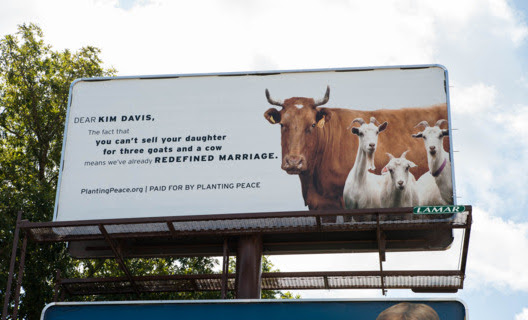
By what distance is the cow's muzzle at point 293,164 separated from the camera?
12.6 metres

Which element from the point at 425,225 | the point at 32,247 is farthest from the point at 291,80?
the point at 32,247

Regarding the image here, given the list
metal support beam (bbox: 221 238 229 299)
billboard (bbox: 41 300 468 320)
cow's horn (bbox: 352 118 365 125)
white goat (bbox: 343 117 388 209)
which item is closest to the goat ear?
white goat (bbox: 343 117 388 209)

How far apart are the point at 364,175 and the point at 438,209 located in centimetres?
154

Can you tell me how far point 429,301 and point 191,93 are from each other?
654 centimetres

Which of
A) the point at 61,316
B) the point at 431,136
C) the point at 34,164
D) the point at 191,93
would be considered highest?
the point at 34,164

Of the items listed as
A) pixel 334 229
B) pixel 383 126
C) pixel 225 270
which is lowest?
pixel 225 270

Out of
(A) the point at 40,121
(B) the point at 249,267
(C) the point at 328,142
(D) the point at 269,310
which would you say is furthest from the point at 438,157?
(A) the point at 40,121

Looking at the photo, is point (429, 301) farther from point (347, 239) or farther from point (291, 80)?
point (291, 80)

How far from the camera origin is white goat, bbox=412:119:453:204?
12094mm

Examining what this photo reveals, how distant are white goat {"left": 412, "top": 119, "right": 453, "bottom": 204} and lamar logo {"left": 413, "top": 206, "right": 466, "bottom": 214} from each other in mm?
682

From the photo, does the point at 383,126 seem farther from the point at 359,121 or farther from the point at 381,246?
the point at 381,246

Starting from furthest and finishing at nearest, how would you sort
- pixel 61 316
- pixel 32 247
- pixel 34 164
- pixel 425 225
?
pixel 34 164
pixel 32 247
pixel 425 225
pixel 61 316

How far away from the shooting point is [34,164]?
22969 millimetres

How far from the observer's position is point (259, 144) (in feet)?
42.3
